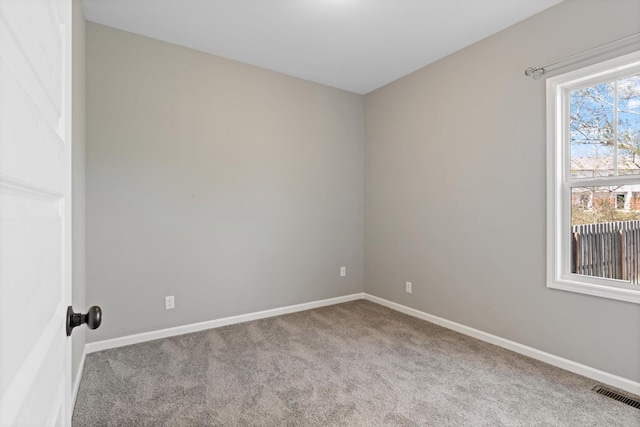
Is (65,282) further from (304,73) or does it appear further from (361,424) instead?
(304,73)

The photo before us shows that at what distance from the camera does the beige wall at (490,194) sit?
237 cm

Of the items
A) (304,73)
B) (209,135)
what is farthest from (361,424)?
(304,73)

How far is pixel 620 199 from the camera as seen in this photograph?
235 centimetres

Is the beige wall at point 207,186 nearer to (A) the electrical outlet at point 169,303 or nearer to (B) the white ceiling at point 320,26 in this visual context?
(A) the electrical outlet at point 169,303

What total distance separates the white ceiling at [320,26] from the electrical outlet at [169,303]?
2416mm

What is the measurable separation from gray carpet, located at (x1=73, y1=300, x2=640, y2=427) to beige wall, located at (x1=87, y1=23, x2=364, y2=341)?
1.73ft

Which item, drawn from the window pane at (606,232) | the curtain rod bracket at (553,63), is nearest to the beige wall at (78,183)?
the curtain rod bracket at (553,63)

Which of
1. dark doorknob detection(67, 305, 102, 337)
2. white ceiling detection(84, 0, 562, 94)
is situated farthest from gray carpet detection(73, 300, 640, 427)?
white ceiling detection(84, 0, 562, 94)

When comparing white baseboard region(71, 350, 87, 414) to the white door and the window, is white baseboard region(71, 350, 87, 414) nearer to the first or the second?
the white door

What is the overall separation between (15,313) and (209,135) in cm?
315

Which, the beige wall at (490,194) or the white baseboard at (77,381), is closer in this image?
the white baseboard at (77,381)

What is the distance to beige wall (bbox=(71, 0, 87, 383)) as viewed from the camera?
6.98 ft

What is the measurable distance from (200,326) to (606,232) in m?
3.53

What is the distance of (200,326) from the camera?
326 centimetres
